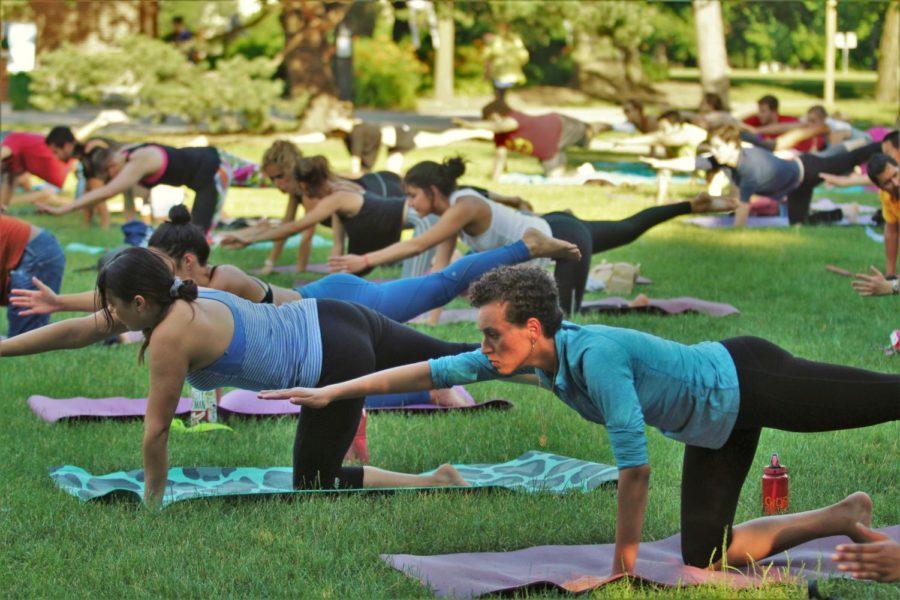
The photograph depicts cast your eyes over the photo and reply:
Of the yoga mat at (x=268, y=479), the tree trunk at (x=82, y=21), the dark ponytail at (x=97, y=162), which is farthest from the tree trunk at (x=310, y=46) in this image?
the yoga mat at (x=268, y=479)

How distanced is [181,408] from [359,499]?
1993mm

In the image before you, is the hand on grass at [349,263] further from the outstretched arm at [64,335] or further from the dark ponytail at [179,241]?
the outstretched arm at [64,335]

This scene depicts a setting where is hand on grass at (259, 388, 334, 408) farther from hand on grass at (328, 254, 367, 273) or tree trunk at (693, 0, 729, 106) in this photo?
tree trunk at (693, 0, 729, 106)

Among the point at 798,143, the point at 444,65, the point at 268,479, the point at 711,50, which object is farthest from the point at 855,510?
the point at 444,65

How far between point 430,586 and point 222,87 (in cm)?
1994

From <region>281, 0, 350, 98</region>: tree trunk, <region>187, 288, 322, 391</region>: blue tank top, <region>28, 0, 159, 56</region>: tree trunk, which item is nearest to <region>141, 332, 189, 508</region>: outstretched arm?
<region>187, 288, 322, 391</region>: blue tank top

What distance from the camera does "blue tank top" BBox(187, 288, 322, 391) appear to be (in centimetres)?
491

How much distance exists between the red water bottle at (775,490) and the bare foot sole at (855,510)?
617 mm

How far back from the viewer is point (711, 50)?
26.7m

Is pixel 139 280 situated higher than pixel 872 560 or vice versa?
pixel 139 280

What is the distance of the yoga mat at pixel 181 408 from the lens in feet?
22.3

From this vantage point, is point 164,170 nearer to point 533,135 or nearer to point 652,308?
point 652,308

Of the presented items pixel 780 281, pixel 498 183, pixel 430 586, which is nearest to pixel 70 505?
pixel 430 586

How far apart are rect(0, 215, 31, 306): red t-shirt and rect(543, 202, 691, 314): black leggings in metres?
3.39
